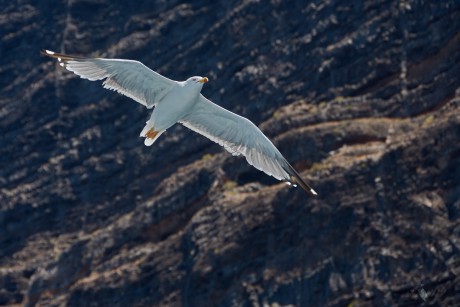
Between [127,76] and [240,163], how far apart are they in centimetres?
807

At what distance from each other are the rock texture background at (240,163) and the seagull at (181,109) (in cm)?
433

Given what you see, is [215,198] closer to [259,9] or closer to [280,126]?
[280,126]

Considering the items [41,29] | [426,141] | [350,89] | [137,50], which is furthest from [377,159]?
[41,29]

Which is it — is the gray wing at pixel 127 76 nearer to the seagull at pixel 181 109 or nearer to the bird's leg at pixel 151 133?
the seagull at pixel 181 109

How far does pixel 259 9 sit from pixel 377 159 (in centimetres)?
908

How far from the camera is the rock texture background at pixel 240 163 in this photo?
1152 inches

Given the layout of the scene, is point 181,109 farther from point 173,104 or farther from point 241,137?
point 241,137

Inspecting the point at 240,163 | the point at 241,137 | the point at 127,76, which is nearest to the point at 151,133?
the point at 127,76

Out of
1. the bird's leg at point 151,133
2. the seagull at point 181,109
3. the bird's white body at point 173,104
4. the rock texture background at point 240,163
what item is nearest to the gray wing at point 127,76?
the seagull at point 181,109

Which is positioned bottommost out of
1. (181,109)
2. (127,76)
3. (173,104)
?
(181,109)

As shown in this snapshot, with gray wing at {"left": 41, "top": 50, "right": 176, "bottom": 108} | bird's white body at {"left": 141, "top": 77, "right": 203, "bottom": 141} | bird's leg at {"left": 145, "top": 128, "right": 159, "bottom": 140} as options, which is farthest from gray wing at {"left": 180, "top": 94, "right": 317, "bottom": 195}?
bird's leg at {"left": 145, "top": 128, "right": 159, "bottom": 140}

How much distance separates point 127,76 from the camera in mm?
25844

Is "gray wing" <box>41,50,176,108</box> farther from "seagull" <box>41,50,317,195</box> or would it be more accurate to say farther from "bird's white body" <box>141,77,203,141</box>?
"bird's white body" <box>141,77,203,141</box>

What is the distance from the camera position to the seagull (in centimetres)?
2559
